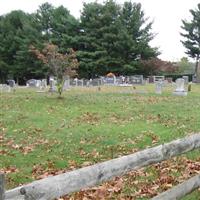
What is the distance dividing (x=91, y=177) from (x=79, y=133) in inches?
352

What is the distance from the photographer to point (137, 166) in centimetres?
436

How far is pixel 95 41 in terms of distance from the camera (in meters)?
64.7

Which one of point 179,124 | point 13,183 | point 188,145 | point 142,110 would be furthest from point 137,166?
point 142,110

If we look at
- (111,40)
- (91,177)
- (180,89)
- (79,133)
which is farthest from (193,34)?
(91,177)

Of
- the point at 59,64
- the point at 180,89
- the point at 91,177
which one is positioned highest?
the point at 59,64

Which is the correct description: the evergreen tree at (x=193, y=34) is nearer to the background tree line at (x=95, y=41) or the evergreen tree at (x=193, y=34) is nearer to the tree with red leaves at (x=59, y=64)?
the background tree line at (x=95, y=41)

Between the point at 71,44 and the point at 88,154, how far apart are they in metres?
57.4

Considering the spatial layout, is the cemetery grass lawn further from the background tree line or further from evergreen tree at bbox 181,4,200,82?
evergreen tree at bbox 181,4,200,82

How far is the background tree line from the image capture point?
64062mm

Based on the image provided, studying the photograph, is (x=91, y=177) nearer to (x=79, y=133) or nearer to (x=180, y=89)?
(x=79, y=133)

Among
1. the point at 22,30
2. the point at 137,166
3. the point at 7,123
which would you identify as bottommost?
the point at 7,123

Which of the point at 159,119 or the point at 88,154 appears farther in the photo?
the point at 159,119

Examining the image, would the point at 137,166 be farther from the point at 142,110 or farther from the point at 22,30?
the point at 22,30

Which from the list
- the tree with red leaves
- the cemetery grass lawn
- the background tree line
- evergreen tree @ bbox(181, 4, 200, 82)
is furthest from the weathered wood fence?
evergreen tree @ bbox(181, 4, 200, 82)
